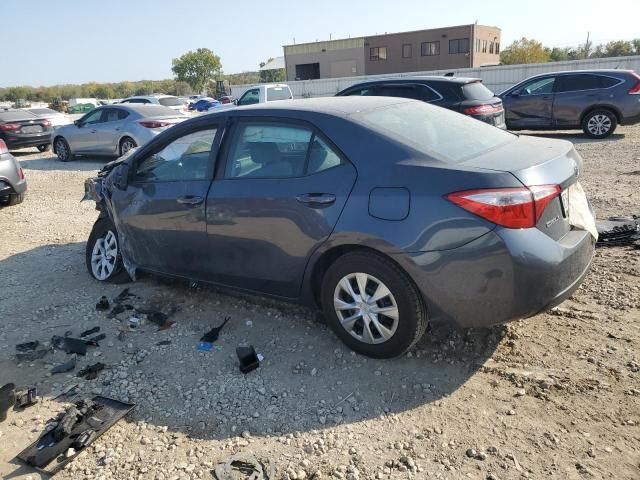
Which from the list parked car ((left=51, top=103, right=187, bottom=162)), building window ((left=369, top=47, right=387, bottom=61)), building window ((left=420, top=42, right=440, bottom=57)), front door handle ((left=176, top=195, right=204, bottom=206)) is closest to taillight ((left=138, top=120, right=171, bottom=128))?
parked car ((left=51, top=103, right=187, bottom=162))

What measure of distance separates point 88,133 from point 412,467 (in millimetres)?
A: 13768

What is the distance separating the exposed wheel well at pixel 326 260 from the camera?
340 cm

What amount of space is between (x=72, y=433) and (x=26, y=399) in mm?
618

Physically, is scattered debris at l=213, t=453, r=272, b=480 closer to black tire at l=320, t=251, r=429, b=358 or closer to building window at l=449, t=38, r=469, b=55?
black tire at l=320, t=251, r=429, b=358

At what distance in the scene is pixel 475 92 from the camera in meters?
10.4

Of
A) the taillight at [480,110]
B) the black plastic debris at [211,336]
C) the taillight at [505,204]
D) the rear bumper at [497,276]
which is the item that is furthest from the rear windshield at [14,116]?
the taillight at [505,204]

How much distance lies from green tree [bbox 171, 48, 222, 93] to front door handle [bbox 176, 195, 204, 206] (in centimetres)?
8111

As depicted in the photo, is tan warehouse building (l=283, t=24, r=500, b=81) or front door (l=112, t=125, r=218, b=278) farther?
tan warehouse building (l=283, t=24, r=500, b=81)

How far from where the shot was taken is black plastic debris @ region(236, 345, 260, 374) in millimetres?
3627

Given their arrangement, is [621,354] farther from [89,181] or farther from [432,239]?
[89,181]

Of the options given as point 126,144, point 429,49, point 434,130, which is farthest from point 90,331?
point 429,49

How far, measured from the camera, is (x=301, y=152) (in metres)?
3.72

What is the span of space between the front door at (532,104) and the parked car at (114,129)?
8676 mm

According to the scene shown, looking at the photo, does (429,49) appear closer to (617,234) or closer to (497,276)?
(617,234)
